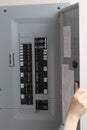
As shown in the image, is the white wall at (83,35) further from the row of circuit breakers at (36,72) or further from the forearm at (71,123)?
the forearm at (71,123)

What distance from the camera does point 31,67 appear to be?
125 cm

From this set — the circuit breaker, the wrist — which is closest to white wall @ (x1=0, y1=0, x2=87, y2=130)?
the circuit breaker

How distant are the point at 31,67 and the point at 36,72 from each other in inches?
1.4

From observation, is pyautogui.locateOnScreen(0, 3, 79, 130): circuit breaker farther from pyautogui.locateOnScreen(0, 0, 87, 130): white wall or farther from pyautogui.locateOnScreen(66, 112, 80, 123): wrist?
pyautogui.locateOnScreen(66, 112, 80, 123): wrist

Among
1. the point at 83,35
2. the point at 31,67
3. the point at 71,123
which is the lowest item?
the point at 71,123

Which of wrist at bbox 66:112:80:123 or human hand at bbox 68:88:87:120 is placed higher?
human hand at bbox 68:88:87:120

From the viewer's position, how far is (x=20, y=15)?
124cm

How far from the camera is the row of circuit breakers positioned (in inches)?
48.9

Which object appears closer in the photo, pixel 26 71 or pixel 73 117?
pixel 73 117

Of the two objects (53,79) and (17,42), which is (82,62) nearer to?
(53,79)

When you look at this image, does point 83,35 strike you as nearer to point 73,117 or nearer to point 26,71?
point 26,71

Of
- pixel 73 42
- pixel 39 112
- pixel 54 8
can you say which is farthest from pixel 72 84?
pixel 54 8

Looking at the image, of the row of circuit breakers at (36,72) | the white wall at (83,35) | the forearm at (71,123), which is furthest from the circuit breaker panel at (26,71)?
the forearm at (71,123)

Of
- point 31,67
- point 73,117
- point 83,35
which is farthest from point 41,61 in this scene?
point 73,117
